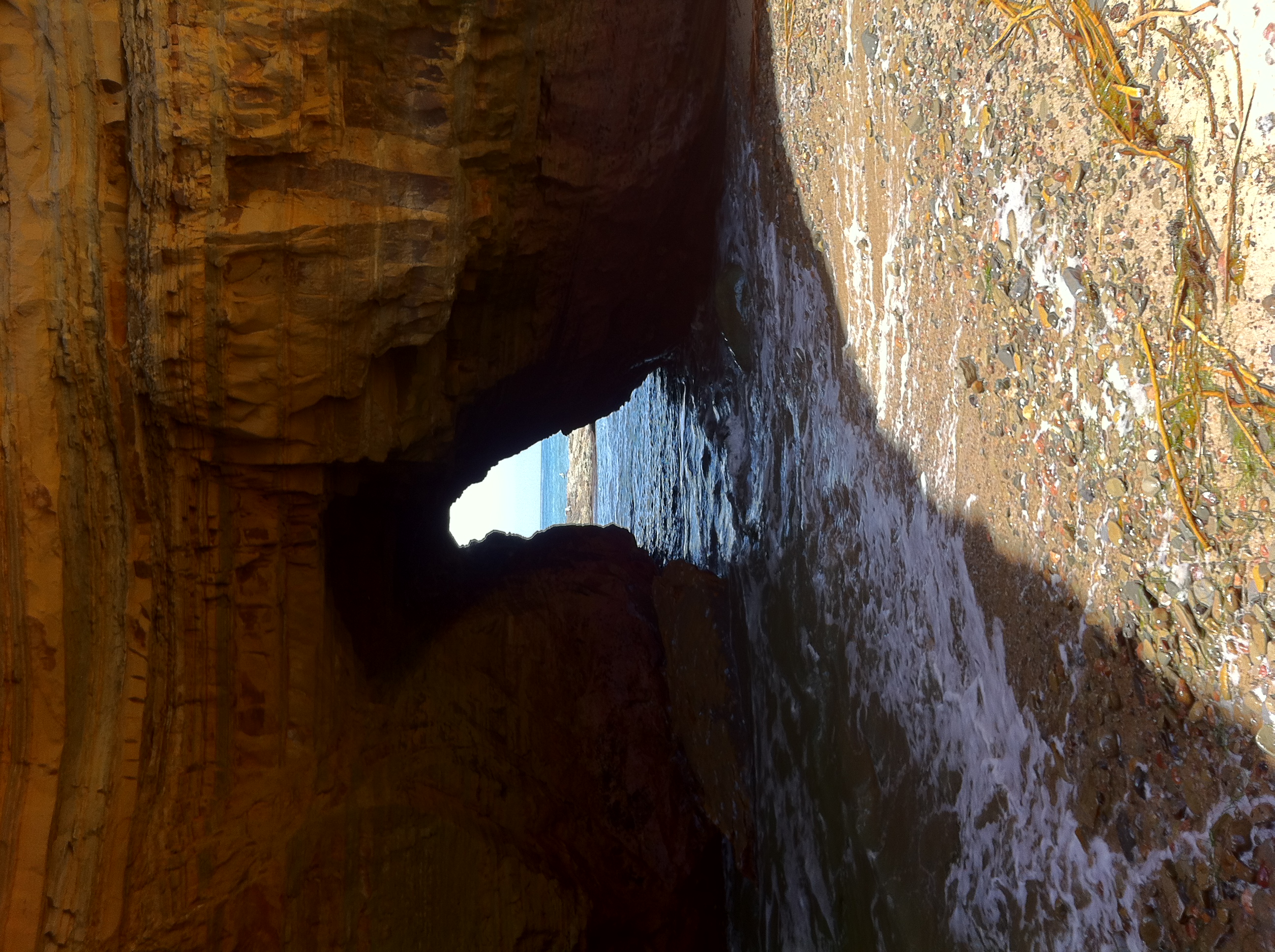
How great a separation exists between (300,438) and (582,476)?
23.6 ft

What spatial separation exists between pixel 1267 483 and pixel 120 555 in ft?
11.1

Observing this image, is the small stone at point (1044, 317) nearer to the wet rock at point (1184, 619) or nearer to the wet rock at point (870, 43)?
the wet rock at point (1184, 619)

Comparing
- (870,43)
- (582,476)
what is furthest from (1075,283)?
(582,476)

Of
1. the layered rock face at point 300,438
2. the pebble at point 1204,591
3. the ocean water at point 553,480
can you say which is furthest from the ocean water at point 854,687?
the ocean water at point 553,480

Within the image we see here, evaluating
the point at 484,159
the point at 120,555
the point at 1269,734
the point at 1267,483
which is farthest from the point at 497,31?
the point at 1269,734

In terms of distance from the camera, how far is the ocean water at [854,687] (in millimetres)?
2352

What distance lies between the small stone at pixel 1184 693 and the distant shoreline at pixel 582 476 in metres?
7.68

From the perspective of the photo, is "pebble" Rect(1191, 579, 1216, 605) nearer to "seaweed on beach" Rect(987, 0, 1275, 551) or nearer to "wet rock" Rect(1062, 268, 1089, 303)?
"seaweed on beach" Rect(987, 0, 1275, 551)

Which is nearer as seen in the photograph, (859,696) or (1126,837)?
(1126,837)

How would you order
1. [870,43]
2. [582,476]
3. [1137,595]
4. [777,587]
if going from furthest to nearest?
[582,476], [777,587], [870,43], [1137,595]

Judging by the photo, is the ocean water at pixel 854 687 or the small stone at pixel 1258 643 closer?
the small stone at pixel 1258 643

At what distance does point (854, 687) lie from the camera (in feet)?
11.1

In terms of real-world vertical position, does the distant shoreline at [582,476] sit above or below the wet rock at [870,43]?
below

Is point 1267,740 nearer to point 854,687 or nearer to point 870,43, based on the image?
point 854,687
